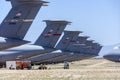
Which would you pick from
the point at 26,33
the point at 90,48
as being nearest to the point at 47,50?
the point at 26,33

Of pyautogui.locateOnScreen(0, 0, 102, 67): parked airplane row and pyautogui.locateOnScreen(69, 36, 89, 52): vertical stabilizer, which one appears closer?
pyautogui.locateOnScreen(0, 0, 102, 67): parked airplane row

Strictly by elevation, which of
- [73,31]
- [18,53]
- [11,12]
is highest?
[73,31]

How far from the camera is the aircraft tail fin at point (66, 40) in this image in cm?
10138

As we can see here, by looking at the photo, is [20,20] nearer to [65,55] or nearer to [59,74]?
[59,74]

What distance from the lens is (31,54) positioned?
2589 inches

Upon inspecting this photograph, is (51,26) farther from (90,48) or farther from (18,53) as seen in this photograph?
(90,48)

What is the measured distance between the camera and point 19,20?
50000 millimetres

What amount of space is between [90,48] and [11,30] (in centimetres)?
9497

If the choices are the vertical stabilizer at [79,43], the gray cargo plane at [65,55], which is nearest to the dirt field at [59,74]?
the gray cargo plane at [65,55]

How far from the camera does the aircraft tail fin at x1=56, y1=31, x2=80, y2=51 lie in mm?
101375

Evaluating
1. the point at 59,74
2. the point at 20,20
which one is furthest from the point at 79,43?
the point at 59,74

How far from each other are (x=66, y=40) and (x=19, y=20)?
178ft

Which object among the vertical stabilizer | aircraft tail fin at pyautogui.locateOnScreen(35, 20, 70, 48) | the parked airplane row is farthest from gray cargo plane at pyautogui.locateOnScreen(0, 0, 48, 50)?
the vertical stabilizer

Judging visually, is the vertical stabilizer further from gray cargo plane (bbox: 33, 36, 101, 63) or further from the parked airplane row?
the parked airplane row
